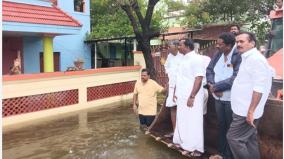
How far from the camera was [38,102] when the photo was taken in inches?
402

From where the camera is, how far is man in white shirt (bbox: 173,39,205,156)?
5.86 m

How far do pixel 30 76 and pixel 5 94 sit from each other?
0.81 meters

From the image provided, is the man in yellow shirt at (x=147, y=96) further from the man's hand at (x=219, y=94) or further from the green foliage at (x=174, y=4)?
the green foliage at (x=174, y=4)

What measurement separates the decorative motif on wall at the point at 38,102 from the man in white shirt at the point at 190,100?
4.87m

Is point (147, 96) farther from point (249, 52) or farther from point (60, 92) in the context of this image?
point (60, 92)

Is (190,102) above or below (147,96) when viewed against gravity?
above

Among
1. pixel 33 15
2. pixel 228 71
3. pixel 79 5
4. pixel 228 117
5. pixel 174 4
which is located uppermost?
pixel 174 4

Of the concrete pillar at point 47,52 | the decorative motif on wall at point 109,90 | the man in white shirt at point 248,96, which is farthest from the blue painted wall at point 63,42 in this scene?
the man in white shirt at point 248,96

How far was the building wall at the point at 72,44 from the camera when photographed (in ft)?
55.9

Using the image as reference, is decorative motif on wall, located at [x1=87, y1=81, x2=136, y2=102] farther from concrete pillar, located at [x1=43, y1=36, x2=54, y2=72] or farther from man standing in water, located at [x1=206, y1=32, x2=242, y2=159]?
man standing in water, located at [x1=206, y1=32, x2=242, y2=159]

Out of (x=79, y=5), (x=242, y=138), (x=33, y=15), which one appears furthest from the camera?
(x=79, y=5)

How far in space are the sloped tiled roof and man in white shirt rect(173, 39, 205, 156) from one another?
286 inches

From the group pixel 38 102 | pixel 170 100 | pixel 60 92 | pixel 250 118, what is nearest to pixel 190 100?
pixel 170 100

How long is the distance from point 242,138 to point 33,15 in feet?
31.6
